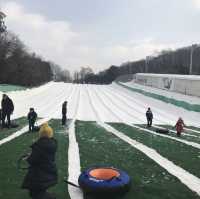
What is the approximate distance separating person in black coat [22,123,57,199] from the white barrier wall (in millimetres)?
35403

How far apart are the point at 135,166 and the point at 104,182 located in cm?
317

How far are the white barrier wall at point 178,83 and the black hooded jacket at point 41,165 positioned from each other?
3543cm

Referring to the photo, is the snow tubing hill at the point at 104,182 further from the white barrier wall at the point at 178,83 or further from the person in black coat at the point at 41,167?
the white barrier wall at the point at 178,83

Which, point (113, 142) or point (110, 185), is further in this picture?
point (113, 142)

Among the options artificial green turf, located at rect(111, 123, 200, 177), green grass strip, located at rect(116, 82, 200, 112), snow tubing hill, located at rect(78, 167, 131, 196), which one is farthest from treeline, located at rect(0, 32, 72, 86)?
snow tubing hill, located at rect(78, 167, 131, 196)

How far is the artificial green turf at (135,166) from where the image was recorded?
8349 millimetres

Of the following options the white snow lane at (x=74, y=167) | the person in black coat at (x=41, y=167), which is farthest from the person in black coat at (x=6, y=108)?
the person in black coat at (x=41, y=167)

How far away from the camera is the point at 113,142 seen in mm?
15727

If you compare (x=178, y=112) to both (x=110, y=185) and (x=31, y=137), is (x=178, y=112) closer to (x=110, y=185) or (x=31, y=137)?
(x=31, y=137)

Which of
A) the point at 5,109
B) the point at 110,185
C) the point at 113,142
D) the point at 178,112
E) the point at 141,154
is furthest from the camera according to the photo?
the point at 178,112

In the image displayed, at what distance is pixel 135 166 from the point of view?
10.9 m

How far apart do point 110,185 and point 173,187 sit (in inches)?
78.3

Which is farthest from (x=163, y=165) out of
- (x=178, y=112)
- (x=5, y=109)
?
(x=178, y=112)

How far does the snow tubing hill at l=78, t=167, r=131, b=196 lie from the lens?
25.3 ft
